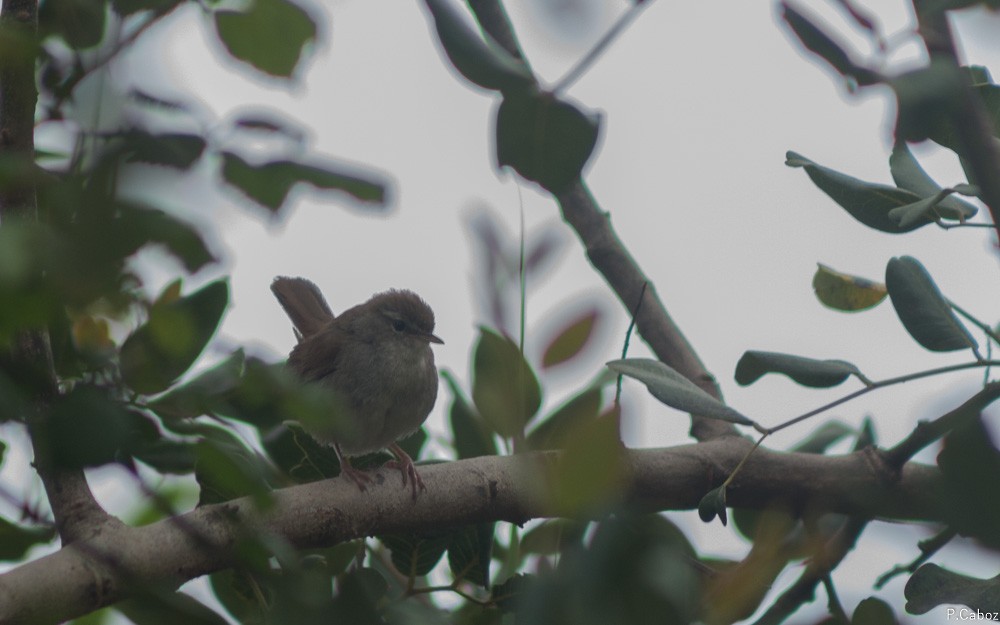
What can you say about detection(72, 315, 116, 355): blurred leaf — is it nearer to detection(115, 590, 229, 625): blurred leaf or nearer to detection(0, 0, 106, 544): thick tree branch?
detection(0, 0, 106, 544): thick tree branch

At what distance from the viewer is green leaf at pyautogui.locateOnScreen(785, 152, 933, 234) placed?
5.95 feet

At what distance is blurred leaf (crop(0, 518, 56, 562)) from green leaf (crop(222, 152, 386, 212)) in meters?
0.59

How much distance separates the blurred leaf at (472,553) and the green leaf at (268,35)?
1221 mm

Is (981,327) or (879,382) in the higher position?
(981,327)

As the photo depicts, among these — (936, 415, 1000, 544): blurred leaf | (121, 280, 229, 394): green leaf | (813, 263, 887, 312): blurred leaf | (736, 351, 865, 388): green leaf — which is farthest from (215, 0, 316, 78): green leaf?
(813, 263, 887, 312): blurred leaf

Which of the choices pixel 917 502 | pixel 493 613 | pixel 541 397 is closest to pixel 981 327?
pixel 541 397

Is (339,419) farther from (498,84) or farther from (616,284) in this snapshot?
(616,284)

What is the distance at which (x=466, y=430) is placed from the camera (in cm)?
260

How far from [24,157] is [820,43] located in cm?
64

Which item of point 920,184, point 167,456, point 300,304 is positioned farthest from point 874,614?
point 300,304

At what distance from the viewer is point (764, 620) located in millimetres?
880

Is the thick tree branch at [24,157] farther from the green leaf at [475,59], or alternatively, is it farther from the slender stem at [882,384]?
the slender stem at [882,384]

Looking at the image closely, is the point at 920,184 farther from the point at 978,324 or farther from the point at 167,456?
the point at 167,456

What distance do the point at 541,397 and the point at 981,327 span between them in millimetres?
892
